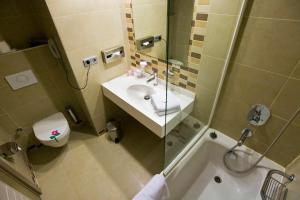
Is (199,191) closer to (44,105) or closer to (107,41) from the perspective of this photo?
(107,41)

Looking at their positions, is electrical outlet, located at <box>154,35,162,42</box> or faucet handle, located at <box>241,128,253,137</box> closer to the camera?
faucet handle, located at <box>241,128,253,137</box>

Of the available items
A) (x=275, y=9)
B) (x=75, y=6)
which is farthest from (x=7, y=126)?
(x=275, y=9)

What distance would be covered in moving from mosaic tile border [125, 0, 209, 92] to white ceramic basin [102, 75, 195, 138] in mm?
102

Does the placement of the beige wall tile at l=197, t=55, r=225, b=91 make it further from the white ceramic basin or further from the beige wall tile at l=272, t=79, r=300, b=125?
the beige wall tile at l=272, t=79, r=300, b=125

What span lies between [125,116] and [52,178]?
113 centimetres

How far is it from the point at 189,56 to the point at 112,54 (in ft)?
2.78

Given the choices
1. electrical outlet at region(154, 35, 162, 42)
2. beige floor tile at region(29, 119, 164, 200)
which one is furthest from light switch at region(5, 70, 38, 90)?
electrical outlet at region(154, 35, 162, 42)

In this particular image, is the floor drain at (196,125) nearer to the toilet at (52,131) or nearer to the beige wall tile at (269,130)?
the beige wall tile at (269,130)

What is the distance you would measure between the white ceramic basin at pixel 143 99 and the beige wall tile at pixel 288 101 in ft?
2.06

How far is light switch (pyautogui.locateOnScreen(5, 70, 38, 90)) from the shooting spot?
1498 mm

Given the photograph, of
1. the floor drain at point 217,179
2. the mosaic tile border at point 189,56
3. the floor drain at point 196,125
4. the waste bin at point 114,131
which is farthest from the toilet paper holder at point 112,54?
the floor drain at point 217,179

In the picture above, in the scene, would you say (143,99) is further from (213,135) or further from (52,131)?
(52,131)

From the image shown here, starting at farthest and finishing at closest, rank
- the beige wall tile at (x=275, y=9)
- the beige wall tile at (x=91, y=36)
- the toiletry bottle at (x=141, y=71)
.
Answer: the toiletry bottle at (x=141, y=71) → the beige wall tile at (x=91, y=36) → the beige wall tile at (x=275, y=9)

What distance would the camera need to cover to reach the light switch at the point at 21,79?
1.50m
